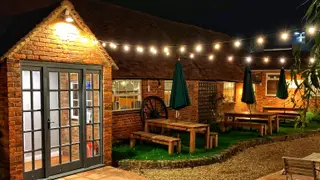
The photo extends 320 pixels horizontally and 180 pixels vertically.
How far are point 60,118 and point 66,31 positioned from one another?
193 cm

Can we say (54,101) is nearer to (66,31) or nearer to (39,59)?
(39,59)

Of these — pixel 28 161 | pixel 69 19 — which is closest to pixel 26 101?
pixel 28 161

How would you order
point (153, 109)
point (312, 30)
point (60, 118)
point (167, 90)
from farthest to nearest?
point (167, 90) → point (153, 109) → point (60, 118) → point (312, 30)

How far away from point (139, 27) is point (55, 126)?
7.13m

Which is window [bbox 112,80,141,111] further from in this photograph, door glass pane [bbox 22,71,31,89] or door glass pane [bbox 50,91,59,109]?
door glass pane [bbox 22,71,31,89]

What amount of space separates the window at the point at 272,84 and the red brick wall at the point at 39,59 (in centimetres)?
1450

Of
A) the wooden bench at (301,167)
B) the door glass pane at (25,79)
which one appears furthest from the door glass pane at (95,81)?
the wooden bench at (301,167)

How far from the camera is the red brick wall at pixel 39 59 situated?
5.54 m

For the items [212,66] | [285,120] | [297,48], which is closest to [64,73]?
[297,48]

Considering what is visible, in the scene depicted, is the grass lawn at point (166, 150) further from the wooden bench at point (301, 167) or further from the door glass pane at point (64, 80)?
the wooden bench at point (301, 167)

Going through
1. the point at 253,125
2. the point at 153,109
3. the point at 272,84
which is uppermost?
the point at 272,84

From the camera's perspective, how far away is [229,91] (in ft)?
55.4

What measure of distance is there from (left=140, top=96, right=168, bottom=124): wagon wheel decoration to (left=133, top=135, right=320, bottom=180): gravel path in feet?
11.1

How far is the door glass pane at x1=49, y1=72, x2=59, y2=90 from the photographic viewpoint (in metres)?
6.34
